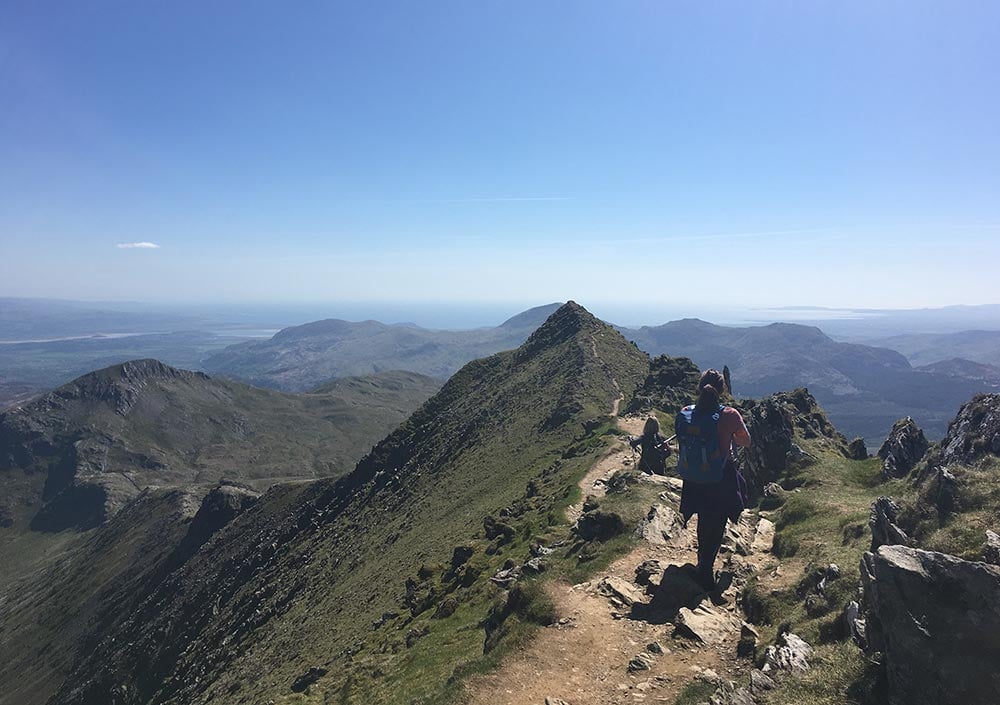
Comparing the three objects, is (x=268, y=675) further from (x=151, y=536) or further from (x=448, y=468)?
(x=151, y=536)

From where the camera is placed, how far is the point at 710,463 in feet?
50.2

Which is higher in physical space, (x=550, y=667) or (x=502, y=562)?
(x=550, y=667)

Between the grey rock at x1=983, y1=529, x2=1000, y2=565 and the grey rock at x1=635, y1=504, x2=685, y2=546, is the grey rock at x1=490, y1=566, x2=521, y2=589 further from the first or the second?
the grey rock at x1=983, y1=529, x2=1000, y2=565

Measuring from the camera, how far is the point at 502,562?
1134 inches

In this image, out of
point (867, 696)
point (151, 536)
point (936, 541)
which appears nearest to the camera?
point (867, 696)

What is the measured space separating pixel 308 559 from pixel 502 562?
50.2 meters

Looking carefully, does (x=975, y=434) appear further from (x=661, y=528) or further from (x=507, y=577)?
(x=507, y=577)

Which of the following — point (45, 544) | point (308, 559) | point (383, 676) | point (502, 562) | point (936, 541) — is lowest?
point (45, 544)

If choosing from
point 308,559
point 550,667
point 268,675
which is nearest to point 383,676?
point 550,667

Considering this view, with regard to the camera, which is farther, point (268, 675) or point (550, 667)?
point (268, 675)

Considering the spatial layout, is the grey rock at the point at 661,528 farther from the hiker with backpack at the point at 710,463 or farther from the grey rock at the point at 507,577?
the grey rock at the point at 507,577

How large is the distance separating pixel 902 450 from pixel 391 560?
41206 mm

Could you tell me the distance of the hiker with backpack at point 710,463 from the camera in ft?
49.6

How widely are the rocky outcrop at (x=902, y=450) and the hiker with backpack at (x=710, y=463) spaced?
1708 centimetres
